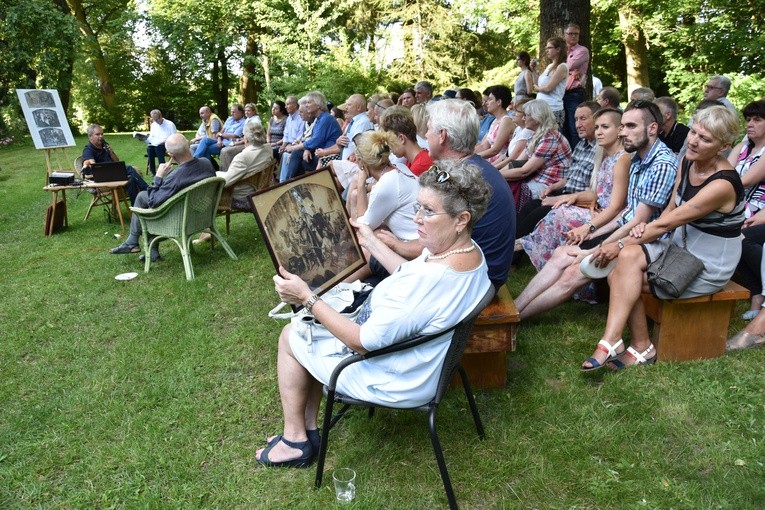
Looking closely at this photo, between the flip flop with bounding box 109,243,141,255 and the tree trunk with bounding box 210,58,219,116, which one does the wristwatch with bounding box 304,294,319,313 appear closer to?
the flip flop with bounding box 109,243,141,255

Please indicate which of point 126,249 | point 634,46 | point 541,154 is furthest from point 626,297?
point 634,46

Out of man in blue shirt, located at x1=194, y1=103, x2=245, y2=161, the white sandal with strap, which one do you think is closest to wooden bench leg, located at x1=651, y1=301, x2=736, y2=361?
Result: the white sandal with strap

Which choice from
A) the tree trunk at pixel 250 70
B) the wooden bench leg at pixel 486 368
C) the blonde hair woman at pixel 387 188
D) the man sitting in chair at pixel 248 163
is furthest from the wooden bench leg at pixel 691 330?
the tree trunk at pixel 250 70

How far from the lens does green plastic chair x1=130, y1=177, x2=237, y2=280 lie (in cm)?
539

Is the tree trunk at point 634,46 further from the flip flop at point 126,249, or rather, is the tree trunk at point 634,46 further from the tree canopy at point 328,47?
the flip flop at point 126,249

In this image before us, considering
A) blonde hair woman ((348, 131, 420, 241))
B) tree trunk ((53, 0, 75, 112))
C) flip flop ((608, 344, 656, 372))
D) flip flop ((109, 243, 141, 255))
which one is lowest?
flip flop ((109, 243, 141, 255))

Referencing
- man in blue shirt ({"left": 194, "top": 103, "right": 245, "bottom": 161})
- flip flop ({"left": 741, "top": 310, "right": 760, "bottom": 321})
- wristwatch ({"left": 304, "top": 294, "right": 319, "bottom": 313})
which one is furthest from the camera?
man in blue shirt ({"left": 194, "top": 103, "right": 245, "bottom": 161})

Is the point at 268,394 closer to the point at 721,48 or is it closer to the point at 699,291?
the point at 699,291

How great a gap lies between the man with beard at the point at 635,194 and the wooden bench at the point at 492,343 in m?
0.57

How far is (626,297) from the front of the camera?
123 inches

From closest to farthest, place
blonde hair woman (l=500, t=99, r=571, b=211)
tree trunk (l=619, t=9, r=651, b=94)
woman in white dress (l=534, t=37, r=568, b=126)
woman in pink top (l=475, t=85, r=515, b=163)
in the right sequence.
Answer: blonde hair woman (l=500, t=99, r=571, b=211) < woman in pink top (l=475, t=85, r=515, b=163) < woman in white dress (l=534, t=37, r=568, b=126) < tree trunk (l=619, t=9, r=651, b=94)

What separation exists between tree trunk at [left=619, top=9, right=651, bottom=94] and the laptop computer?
11.9 m

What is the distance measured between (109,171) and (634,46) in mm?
13090

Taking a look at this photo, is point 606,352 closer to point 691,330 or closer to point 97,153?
point 691,330
